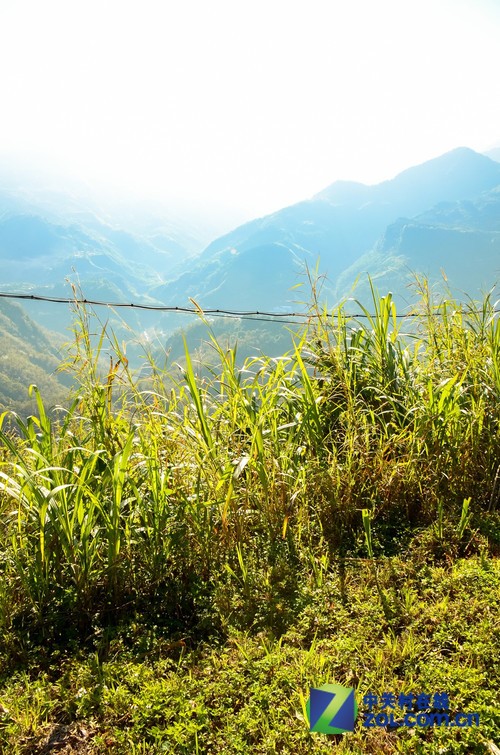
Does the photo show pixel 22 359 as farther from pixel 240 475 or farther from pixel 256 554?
pixel 256 554

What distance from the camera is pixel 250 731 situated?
56.2 inches

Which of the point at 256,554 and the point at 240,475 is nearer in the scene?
the point at 256,554

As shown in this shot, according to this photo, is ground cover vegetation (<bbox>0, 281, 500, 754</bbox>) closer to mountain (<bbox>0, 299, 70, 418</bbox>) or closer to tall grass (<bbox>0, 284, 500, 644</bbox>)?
tall grass (<bbox>0, 284, 500, 644</bbox>)

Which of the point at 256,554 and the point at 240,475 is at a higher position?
the point at 240,475

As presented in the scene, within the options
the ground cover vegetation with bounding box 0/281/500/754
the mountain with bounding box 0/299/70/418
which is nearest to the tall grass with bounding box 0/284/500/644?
the ground cover vegetation with bounding box 0/281/500/754

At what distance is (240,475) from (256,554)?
421 millimetres

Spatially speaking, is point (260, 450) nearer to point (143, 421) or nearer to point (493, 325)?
point (143, 421)

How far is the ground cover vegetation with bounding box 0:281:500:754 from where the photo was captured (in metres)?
1.52

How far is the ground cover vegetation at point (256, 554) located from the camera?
1517 mm

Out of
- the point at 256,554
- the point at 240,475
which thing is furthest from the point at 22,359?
the point at 256,554

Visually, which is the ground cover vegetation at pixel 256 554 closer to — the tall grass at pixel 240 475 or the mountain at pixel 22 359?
the tall grass at pixel 240 475

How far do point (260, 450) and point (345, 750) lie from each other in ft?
3.97

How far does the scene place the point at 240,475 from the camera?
250 centimetres

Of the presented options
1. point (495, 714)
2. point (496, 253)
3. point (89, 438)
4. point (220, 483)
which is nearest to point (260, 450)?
point (220, 483)
